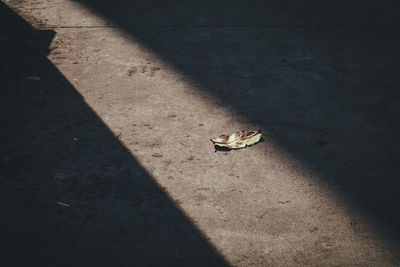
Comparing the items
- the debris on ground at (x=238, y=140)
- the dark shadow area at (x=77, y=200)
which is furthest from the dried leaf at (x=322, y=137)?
the dark shadow area at (x=77, y=200)

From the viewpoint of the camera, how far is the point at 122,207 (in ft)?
5.67

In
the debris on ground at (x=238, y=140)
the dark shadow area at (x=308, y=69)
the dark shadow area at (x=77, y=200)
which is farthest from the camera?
the debris on ground at (x=238, y=140)

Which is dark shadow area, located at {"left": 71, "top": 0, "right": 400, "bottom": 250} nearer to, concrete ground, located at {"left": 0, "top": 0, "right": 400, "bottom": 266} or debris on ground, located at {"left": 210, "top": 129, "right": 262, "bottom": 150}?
concrete ground, located at {"left": 0, "top": 0, "right": 400, "bottom": 266}

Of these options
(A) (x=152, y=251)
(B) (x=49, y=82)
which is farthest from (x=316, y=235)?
(B) (x=49, y=82)

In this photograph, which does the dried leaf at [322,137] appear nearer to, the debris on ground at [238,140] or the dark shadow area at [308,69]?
the dark shadow area at [308,69]

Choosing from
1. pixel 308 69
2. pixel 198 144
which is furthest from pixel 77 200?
pixel 308 69

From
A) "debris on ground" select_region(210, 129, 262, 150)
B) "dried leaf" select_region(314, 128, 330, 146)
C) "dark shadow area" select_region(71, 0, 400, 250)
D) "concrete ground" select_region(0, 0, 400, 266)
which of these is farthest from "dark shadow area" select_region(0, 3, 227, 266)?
"dried leaf" select_region(314, 128, 330, 146)

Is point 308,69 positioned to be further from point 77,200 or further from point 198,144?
point 77,200

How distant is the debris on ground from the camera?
2.13 metres

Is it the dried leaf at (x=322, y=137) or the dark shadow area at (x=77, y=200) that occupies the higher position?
the dried leaf at (x=322, y=137)

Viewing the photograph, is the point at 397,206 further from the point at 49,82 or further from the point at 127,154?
the point at 49,82

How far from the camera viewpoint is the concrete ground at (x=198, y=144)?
1.57m

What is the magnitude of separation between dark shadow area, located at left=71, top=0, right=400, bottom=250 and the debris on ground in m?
0.13

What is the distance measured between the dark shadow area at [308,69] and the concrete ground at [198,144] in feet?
0.04
